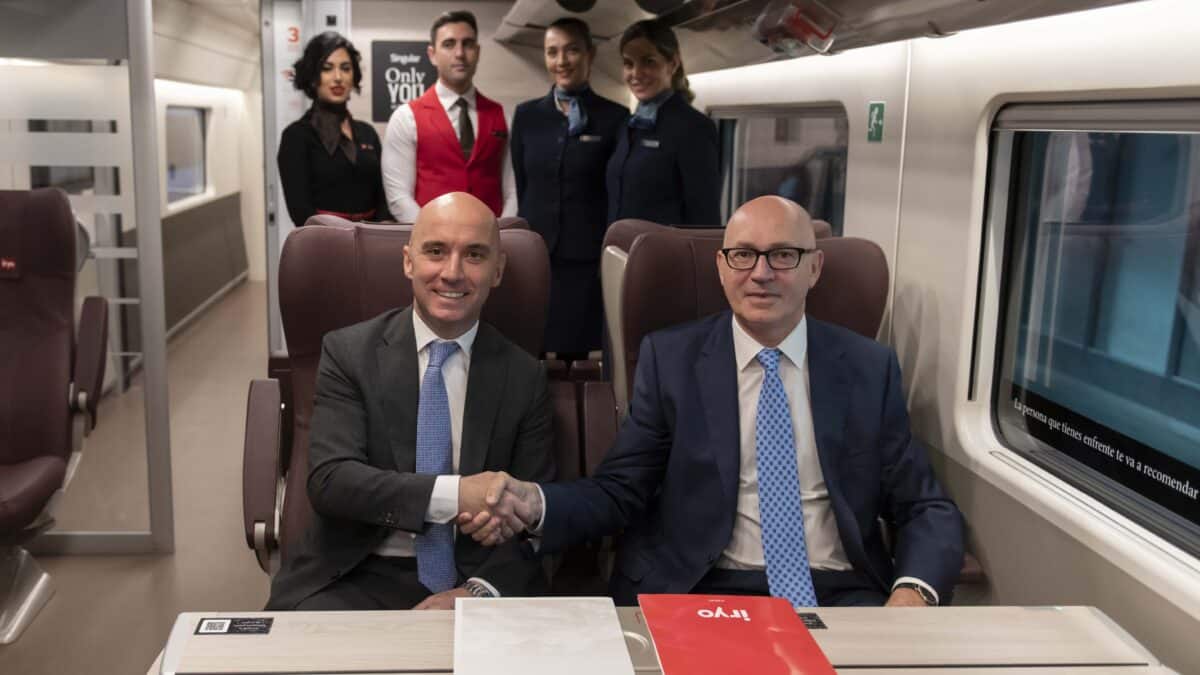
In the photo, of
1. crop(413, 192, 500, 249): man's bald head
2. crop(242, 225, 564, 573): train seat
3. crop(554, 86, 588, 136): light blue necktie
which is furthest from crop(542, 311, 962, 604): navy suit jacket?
crop(554, 86, 588, 136): light blue necktie

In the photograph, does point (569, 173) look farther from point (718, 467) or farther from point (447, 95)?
point (718, 467)

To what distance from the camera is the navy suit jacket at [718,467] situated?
8.12ft

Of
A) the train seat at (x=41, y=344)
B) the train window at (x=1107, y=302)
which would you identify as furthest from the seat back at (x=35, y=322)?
the train window at (x=1107, y=302)

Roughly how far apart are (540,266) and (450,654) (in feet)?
4.36

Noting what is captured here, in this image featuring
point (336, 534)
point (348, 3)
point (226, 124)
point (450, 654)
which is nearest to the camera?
point (450, 654)

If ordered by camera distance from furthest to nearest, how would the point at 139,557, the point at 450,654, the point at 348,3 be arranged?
the point at 348,3 → the point at 139,557 → the point at 450,654

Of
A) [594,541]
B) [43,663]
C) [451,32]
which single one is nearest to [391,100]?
[451,32]

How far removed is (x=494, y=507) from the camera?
2.37 meters

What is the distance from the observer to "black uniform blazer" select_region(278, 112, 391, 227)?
186 inches

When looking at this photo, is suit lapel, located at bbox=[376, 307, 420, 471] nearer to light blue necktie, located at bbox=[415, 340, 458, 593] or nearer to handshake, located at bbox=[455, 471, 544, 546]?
light blue necktie, located at bbox=[415, 340, 458, 593]

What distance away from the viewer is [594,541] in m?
2.76

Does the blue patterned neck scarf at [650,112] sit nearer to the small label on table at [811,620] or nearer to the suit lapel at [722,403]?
the suit lapel at [722,403]

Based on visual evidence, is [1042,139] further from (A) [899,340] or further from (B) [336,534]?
(B) [336,534]

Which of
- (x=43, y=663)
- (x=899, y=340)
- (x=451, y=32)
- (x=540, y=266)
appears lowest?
(x=43, y=663)
